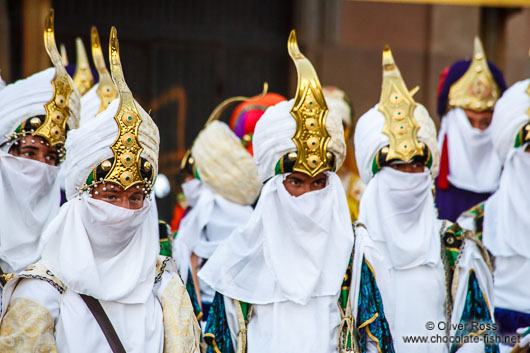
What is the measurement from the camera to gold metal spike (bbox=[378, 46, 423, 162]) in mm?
4840

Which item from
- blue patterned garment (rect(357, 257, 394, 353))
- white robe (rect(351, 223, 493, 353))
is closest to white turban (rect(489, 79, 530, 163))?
white robe (rect(351, 223, 493, 353))

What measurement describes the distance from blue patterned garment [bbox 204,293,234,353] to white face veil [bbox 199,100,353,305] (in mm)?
115

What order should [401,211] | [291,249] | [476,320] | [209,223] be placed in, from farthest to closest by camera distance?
[209,223], [401,211], [476,320], [291,249]

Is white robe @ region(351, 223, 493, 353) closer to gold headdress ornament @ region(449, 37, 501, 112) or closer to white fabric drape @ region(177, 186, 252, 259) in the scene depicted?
white fabric drape @ region(177, 186, 252, 259)

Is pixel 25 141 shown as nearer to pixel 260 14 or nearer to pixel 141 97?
pixel 141 97

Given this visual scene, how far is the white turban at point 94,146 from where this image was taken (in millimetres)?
3795

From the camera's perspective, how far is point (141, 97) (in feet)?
32.8

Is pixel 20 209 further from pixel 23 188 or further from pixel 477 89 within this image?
pixel 477 89

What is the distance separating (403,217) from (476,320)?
0.68m

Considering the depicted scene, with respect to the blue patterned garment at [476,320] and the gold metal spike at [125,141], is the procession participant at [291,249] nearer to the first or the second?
the blue patterned garment at [476,320]

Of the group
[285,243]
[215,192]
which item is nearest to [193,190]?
[215,192]

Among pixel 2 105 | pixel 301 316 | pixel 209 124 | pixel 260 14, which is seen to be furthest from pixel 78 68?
pixel 260 14

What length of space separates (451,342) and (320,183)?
3.61ft

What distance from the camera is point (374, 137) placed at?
4.99 m
